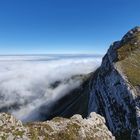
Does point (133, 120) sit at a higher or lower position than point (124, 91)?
lower

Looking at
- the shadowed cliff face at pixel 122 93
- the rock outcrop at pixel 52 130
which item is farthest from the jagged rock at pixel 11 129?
the shadowed cliff face at pixel 122 93

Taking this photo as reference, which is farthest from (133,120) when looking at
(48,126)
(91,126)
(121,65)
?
(48,126)

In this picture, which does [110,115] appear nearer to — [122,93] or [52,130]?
[122,93]

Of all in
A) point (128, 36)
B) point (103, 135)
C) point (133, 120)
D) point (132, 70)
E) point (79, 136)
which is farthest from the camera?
point (128, 36)

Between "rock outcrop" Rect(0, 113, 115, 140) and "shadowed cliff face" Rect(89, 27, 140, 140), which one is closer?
"rock outcrop" Rect(0, 113, 115, 140)

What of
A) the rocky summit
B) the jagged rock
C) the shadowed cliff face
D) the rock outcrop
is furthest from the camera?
the shadowed cliff face

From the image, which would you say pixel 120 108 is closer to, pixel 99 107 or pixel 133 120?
pixel 133 120

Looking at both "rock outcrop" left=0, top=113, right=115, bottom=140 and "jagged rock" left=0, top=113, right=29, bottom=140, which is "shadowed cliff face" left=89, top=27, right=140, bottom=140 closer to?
"rock outcrop" left=0, top=113, right=115, bottom=140

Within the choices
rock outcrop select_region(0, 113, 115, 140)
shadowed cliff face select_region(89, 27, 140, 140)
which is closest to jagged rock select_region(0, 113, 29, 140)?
rock outcrop select_region(0, 113, 115, 140)

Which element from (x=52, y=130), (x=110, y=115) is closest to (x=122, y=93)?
(x=110, y=115)
